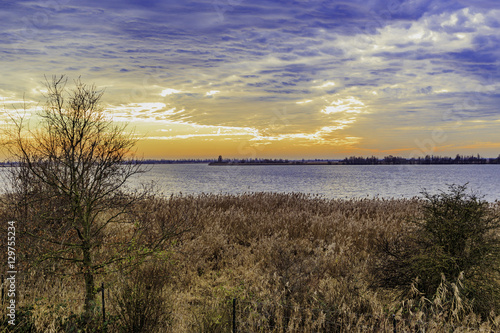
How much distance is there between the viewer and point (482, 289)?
21.9 ft

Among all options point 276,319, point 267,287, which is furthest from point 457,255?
point 267,287

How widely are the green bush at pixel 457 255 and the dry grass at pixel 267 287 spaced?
30cm

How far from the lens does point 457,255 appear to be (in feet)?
22.6

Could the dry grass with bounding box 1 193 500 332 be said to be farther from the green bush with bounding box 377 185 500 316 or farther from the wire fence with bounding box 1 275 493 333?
the green bush with bounding box 377 185 500 316

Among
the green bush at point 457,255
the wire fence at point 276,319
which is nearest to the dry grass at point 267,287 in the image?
the wire fence at point 276,319

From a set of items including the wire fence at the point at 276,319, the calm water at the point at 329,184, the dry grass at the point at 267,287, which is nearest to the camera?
the wire fence at the point at 276,319

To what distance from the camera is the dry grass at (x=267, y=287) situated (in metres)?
5.96

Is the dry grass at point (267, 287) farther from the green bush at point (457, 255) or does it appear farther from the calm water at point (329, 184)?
the calm water at point (329, 184)

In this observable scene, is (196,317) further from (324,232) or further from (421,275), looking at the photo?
(324,232)

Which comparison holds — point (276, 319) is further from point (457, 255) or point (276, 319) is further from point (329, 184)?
point (329, 184)

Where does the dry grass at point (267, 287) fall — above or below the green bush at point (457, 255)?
below

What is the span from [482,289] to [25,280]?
33.8 feet

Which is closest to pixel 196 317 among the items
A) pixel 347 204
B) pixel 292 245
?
pixel 292 245

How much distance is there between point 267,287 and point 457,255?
4.33 m
